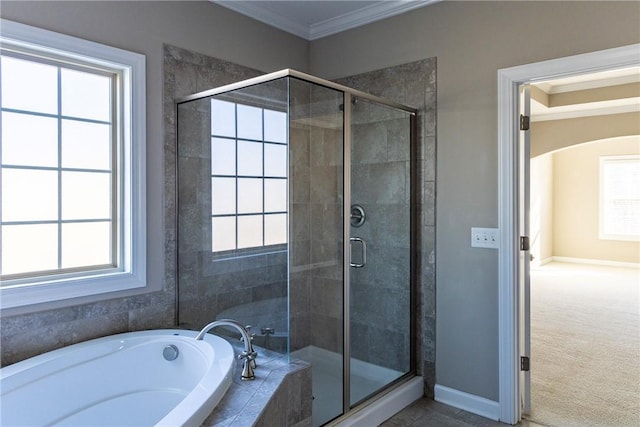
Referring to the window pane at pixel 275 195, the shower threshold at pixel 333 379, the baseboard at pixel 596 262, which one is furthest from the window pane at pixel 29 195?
the baseboard at pixel 596 262

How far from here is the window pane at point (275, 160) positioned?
2.38m

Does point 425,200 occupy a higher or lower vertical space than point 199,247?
higher

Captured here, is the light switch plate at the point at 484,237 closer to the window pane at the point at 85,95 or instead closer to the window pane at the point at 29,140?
the window pane at the point at 85,95

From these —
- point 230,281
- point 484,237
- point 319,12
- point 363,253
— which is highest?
point 319,12

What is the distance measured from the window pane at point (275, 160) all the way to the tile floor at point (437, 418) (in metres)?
1.60

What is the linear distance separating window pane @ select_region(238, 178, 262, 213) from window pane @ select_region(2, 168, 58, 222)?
966mm

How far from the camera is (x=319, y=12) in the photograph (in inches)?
124

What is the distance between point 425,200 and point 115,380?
2.09 m

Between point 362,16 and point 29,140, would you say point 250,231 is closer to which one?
point 29,140

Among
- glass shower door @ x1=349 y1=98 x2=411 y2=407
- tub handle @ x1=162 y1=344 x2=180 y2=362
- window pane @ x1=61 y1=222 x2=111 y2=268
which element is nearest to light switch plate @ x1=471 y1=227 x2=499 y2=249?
glass shower door @ x1=349 y1=98 x2=411 y2=407

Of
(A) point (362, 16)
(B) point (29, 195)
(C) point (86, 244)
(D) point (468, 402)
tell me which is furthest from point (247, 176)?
(D) point (468, 402)

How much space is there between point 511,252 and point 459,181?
536 millimetres

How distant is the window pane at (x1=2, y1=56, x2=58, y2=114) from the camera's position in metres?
2.15

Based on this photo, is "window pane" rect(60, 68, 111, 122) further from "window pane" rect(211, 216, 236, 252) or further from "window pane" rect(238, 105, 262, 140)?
"window pane" rect(211, 216, 236, 252)
